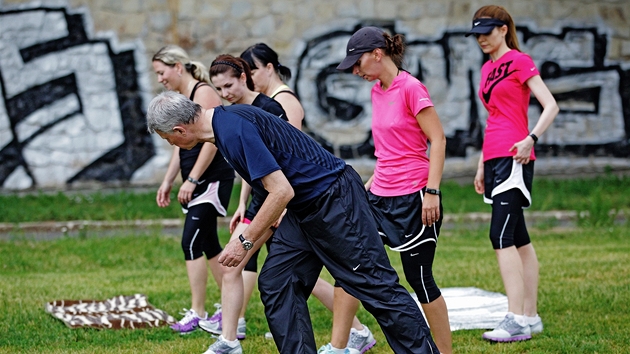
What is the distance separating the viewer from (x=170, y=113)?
4.46 metres

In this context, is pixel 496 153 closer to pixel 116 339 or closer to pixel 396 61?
pixel 396 61

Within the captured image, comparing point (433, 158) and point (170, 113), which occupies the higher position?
point (170, 113)

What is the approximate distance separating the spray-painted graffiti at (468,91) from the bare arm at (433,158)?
29.4 feet

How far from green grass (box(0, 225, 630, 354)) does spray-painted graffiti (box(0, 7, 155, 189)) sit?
3.30 meters

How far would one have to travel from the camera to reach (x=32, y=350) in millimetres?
5953

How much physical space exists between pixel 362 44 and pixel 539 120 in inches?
55.0

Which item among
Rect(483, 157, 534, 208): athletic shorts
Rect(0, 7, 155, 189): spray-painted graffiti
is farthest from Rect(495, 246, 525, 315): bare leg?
Rect(0, 7, 155, 189): spray-painted graffiti

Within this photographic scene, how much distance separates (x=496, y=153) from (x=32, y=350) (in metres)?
3.38

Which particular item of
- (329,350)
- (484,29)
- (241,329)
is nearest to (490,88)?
(484,29)

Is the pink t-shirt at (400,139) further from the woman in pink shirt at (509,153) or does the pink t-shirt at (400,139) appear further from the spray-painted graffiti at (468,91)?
the spray-painted graffiti at (468,91)

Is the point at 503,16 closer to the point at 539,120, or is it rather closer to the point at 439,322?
the point at 539,120

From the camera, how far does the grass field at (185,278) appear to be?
239 inches

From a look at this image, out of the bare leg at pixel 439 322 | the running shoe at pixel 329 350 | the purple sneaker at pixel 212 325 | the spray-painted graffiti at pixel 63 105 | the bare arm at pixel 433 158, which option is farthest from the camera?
the spray-painted graffiti at pixel 63 105

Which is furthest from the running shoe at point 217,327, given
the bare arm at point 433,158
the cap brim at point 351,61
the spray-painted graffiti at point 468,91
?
the spray-painted graffiti at point 468,91
